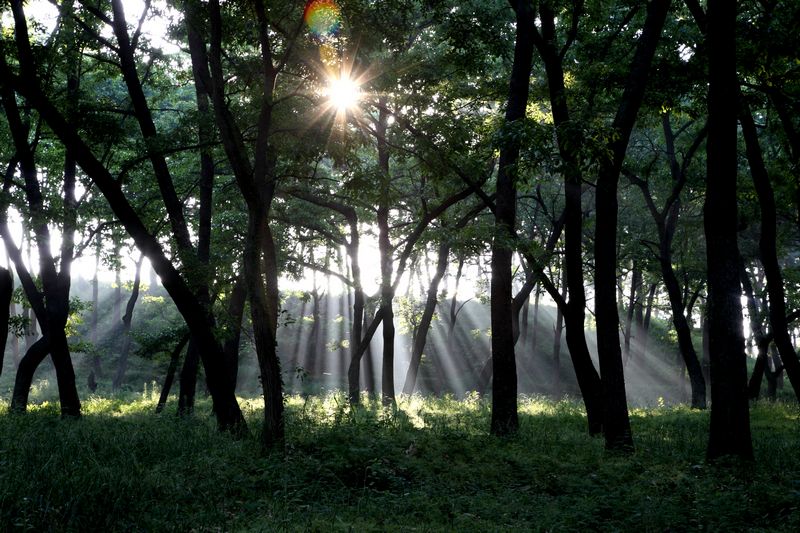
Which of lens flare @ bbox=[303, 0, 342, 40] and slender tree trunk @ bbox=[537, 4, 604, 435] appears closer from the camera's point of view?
lens flare @ bbox=[303, 0, 342, 40]

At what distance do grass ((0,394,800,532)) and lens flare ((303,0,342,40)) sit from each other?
701cm

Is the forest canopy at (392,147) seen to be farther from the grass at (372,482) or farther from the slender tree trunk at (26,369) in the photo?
the grass at (372,482)

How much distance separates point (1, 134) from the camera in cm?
1795

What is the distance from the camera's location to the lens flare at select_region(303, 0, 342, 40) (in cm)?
1077

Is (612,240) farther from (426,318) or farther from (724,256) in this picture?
(426,318)

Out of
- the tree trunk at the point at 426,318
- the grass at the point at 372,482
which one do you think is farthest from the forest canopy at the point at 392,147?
the tree trunk at the point at 426,318

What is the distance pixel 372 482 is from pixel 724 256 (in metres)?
6.51

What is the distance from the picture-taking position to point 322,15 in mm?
11047

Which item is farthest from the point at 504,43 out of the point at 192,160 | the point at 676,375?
the point at 676,375

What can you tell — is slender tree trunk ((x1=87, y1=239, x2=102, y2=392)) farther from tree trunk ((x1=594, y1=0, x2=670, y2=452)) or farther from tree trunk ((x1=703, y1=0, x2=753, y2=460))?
tree trunk ((x1=703, y1=0, x2=753, y2=460))

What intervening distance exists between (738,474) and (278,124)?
10892 millimetres

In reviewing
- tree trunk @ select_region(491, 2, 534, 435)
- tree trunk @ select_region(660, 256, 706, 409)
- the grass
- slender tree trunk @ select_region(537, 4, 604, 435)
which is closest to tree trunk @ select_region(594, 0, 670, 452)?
the grass

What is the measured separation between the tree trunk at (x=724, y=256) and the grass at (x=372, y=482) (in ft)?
2.14

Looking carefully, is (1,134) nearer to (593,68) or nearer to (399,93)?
(399,93)
